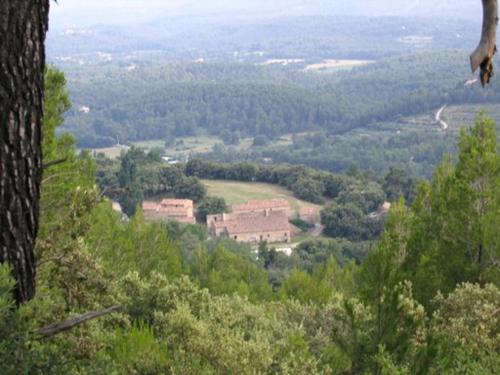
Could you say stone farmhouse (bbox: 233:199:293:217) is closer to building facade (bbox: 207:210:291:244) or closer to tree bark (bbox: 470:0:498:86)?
building facade (bbox: 207:210:291:244)

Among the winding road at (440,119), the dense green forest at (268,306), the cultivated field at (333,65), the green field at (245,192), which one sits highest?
the dense green forest at (268,306)

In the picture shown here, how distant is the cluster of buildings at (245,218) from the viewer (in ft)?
113

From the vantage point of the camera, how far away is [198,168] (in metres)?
43.5

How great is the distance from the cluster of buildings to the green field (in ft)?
7.46

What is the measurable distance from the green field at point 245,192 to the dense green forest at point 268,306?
2835cm

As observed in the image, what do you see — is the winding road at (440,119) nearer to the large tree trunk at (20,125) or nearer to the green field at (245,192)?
the green field at (245,192)

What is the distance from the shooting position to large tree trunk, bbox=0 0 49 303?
2.11 m

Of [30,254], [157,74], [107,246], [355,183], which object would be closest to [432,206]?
[107,246]

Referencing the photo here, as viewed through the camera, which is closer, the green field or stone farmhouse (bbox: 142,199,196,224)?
stone farmhouse (bbox: 142,199,196,224)

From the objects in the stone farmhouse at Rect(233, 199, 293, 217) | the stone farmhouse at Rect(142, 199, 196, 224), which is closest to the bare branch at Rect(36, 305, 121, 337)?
the stone farmhouse at Rect(142, 199, 196, 224)

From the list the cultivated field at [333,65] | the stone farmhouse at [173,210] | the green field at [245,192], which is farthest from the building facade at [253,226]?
the cultivated field at [333,65]

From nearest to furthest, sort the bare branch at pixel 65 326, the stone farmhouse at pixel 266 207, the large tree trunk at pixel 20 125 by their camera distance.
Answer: the large tree trunk at pixel 20 125 → the bare branch at pixel 65 326 → the stone farmhouse at pixel 266 207

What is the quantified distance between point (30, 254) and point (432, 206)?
7781 millimetres

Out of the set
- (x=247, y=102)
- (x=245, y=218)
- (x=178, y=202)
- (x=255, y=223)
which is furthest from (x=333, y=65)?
(x=178, y=202)
